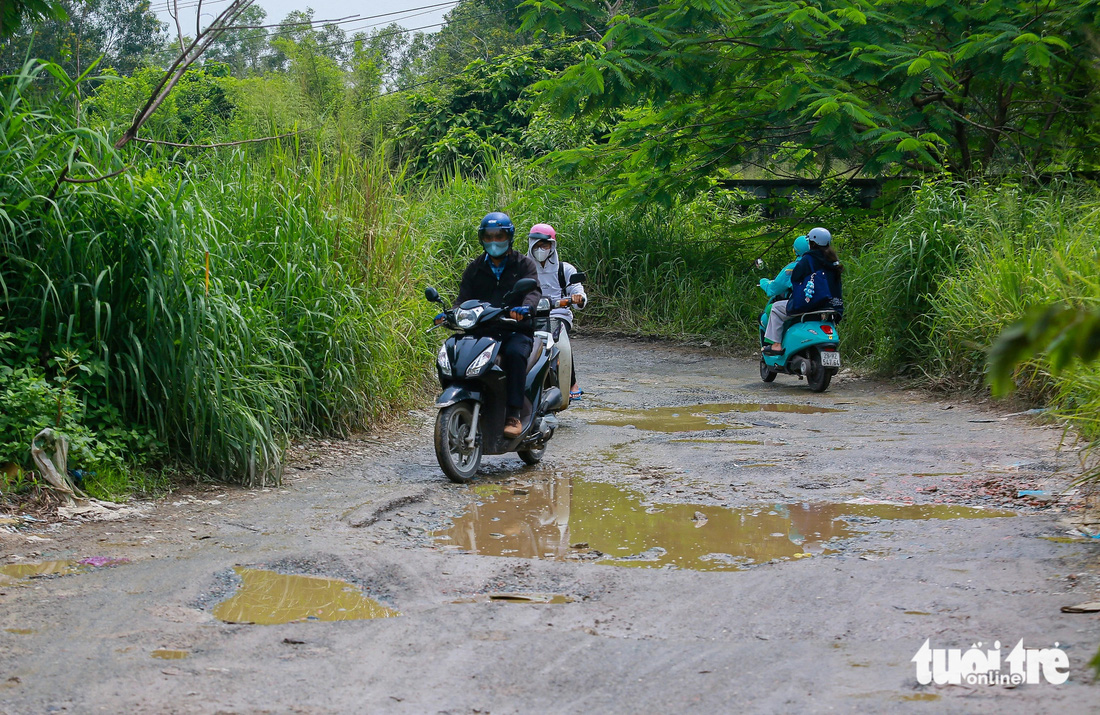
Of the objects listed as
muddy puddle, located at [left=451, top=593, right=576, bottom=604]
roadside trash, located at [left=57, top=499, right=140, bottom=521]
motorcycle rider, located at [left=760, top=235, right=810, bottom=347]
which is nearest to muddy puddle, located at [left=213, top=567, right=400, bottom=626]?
muddy puddle, located at [left=451, top=593, right=576, bottom=604]

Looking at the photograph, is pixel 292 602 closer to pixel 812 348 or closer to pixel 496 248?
pixel 496 248

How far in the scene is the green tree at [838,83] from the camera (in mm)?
11562

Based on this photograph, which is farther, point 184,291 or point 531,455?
point 531,455

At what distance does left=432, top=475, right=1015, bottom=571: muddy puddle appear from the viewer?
468cm

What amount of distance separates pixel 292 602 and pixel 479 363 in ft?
8.88

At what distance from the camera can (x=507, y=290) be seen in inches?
277

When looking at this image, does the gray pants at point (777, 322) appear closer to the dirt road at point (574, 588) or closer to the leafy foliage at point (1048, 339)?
the dirt road at point (574, 588)

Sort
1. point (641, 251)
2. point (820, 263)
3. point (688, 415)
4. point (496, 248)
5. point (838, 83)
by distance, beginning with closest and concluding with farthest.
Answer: point (496, 248), point (688, 415), point (820, 263), point (838, 83), point (641, 251)

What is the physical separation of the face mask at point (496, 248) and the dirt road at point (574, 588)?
60.0 inches

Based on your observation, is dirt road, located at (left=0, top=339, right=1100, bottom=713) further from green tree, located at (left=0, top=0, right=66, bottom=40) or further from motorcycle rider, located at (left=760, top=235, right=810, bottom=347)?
motorcycle rider, located at (left=760, top=235, right=810, bottom=347)

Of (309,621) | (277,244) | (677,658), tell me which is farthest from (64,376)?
(677,658)

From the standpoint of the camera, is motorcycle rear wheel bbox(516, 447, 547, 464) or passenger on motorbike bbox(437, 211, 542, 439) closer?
passenger on motorbike bbox(437, 211, 542, 439)

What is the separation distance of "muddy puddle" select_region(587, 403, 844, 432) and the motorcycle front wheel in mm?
2156

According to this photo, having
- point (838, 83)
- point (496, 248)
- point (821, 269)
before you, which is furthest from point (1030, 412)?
point (838, 83)
